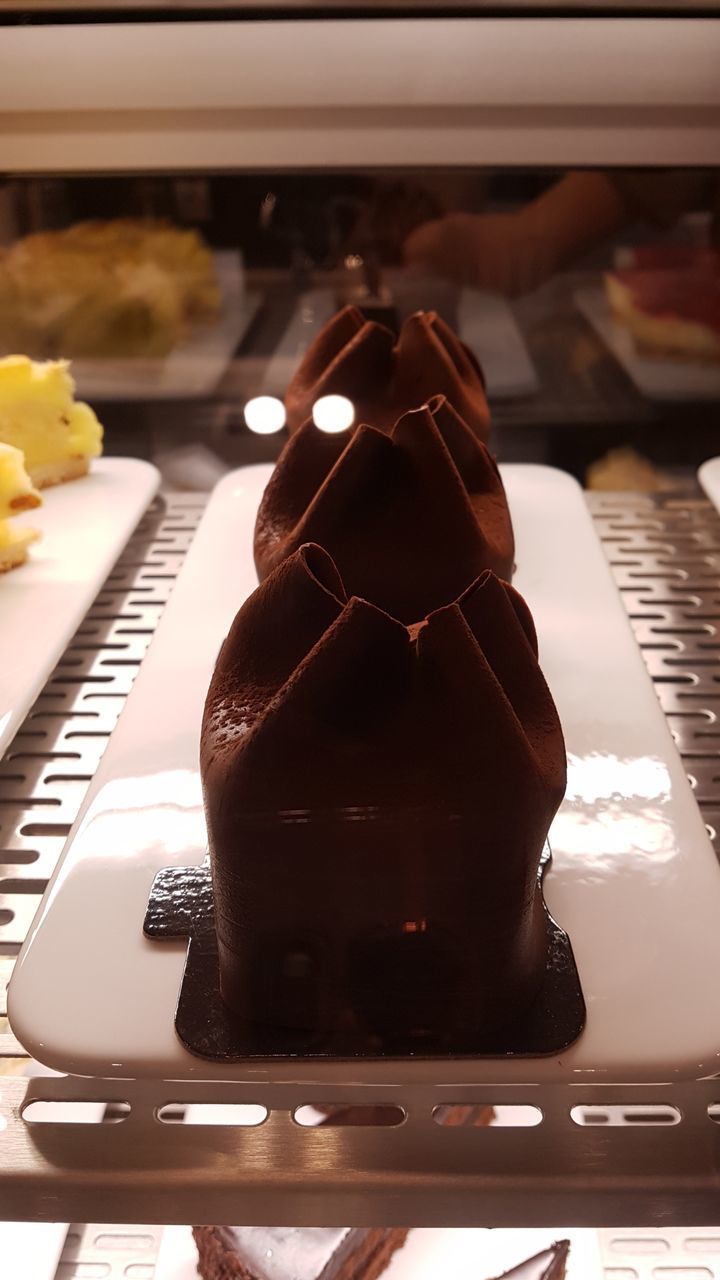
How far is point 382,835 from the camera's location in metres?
0.48

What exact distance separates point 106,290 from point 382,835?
0.79 m

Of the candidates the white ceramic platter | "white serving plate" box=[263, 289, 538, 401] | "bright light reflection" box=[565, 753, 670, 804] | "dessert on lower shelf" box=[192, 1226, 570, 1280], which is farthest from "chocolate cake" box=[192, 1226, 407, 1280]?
"white serving plate" box=[263, 289, 538, 401]

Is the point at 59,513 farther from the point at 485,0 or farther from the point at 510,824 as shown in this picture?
the point at 510,824

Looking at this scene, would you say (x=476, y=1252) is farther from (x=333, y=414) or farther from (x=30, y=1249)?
(x=333, y=414)

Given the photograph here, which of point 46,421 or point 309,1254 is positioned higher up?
point 46,421

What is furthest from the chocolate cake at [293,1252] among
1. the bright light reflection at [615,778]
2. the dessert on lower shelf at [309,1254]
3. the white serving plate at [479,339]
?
the white serving plate at [479,339]

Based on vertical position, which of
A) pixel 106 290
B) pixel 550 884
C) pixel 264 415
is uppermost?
pixel 106 290

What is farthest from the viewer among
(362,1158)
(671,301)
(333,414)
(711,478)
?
(671,301)

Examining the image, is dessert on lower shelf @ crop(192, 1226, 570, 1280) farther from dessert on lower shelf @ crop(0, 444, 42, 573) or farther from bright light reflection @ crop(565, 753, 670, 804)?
dessert on lower shelf @ crop(0, 444, 42, 573)

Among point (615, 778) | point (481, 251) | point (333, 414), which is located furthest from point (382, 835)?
point (481, 251)

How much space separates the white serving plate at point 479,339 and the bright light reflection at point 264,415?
0.01m

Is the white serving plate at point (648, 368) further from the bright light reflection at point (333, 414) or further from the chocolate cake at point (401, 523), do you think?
the chocolate cake at point (401, 523)

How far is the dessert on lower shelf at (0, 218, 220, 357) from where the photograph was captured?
Result: 3.57 ft

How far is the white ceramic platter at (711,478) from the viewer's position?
97cm
